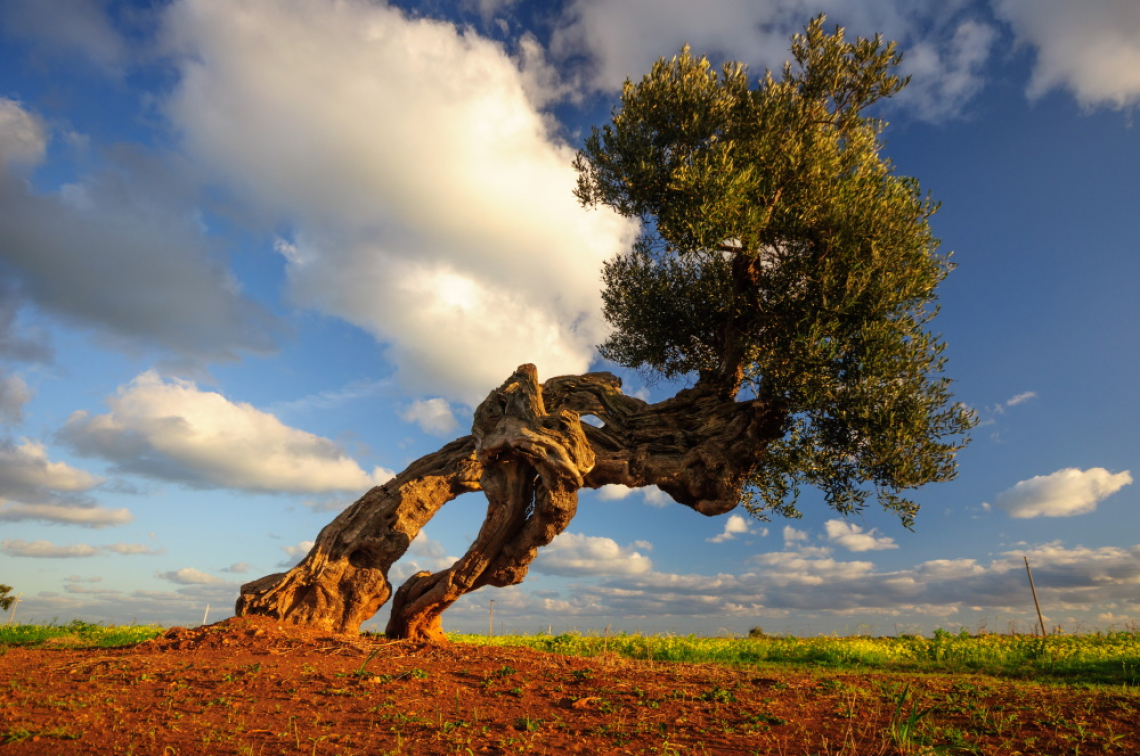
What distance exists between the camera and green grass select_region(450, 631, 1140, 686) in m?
16.6

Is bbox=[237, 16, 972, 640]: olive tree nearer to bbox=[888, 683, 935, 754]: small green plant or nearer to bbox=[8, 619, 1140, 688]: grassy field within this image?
bbox=[8, 619, 1140, 688]: grassy field

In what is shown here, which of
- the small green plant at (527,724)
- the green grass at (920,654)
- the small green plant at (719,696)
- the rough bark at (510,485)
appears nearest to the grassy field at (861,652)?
the green grass at (920,654)

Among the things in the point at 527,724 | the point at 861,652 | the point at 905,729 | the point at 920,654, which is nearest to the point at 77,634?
the point at 527,724

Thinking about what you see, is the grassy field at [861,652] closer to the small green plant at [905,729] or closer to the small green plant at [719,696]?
the small green plant at [719,696]

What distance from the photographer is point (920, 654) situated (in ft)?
62.6

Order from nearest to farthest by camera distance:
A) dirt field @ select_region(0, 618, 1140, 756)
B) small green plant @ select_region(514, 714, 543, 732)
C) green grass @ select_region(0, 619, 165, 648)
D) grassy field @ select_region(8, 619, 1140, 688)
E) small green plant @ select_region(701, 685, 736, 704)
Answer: dirt field @ select_region(0, 618, 1140, 756) → small green plant @ select_region(514, 714, 543, 732) → small green plant @ select_region(701, 685, 736, 704) → green grass @ select_region(0, 619, 165, 648) → grassy field @ select_region(8, 619, 1140, 688)

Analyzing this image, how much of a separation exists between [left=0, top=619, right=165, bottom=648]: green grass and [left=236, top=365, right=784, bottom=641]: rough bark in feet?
10.3

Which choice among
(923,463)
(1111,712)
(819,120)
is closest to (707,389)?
(923,463)

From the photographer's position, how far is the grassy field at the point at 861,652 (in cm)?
1614

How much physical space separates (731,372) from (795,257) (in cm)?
357

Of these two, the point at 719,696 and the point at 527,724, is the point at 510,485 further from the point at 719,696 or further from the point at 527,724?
the point at 527,724

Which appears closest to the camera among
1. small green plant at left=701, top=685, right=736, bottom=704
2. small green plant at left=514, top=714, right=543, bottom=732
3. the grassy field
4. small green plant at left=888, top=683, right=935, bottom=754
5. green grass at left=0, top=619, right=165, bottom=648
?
small green plant at left=888, top=683, right=935, bottom=754

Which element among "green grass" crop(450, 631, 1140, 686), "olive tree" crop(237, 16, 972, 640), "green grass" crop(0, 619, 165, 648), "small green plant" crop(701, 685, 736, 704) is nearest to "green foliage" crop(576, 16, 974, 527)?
"olive tree" crop(237, 16, 972, 640)

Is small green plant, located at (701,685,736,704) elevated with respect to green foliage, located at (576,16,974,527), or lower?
lower
